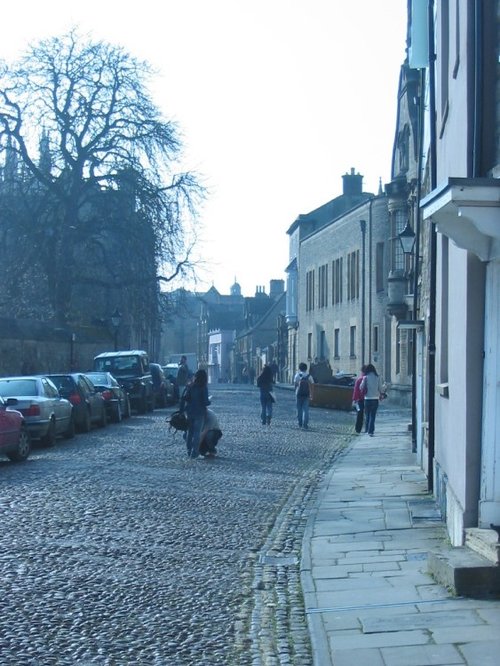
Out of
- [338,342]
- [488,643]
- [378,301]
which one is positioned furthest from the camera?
[338,342]

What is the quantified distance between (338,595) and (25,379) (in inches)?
587

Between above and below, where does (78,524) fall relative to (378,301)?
below

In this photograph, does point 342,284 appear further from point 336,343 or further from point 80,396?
point 80,396

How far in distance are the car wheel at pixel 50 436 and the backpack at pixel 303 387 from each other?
7.41m

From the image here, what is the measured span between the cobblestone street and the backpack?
800cm

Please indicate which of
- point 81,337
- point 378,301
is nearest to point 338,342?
point 378,301

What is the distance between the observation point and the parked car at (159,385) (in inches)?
1478

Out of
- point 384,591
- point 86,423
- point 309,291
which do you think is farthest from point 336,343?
point 384,591

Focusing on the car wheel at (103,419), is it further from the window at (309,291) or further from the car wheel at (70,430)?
the window at (309,291)

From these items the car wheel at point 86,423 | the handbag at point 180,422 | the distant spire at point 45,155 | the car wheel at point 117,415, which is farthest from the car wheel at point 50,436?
the distant spire at point 45,155

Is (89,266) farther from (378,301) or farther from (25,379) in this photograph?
(25,379)

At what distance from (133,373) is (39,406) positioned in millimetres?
14970

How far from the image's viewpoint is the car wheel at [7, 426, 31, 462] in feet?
57.5

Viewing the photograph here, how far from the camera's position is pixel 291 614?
7.21m
